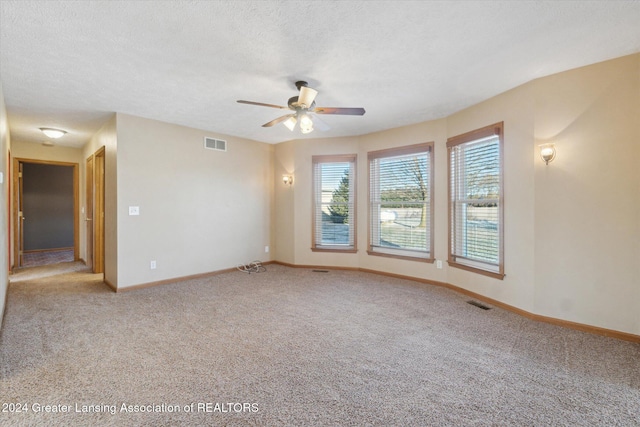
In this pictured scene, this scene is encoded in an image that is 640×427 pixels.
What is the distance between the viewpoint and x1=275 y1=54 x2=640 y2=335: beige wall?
273 cm

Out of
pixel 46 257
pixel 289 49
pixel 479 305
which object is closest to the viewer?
pixel 289 49

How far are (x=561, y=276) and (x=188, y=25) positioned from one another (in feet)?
13.8

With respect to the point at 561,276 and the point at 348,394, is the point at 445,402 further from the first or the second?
the point at 561,276

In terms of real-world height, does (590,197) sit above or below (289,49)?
below

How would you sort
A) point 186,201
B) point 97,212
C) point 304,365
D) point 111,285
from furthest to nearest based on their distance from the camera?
point 97,212 < point 186,201 < point 111,285 < point 304,365

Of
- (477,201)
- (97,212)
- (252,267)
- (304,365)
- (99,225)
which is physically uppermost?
(477,201)

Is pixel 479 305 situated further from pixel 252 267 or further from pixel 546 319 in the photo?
pixel 252 267

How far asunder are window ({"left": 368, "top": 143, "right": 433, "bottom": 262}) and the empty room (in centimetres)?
4

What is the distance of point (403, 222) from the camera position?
16.5 ft

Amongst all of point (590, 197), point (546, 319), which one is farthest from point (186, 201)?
point (590, 197)

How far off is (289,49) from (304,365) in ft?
8.65

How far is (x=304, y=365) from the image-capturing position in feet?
7.51

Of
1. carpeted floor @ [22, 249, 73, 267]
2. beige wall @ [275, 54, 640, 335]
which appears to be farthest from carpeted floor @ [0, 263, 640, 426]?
carpeted floor @ [22, 249, 73, 267]

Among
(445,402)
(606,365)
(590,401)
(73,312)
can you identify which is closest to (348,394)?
(445,402)
